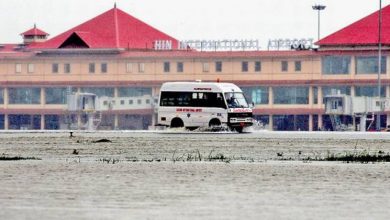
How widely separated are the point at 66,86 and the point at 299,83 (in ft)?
76.9

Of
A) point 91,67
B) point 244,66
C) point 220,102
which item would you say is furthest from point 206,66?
point 220,102

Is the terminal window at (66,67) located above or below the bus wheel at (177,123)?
above

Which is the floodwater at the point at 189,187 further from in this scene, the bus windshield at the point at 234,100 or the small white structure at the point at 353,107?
the small white structure at the point at 353,107

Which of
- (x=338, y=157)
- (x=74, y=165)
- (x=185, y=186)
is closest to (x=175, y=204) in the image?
(x=185, y=186)

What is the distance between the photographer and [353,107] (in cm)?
9825

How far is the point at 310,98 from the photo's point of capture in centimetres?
11056

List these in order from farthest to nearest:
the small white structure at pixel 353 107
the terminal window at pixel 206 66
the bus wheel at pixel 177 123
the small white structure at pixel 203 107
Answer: the terminal window at pixel 206 66
the small white structure at pixel 353 107
the bus wheel at pixel 177 123
the small white structure at pixel 203 107

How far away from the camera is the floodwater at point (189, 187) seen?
16797 mm

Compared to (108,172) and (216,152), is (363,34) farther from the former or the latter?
(108,172)

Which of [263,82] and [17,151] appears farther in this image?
[263,82]

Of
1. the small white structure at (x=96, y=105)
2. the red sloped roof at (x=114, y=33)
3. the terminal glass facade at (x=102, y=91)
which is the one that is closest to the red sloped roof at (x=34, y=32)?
the red sloped roof at (x=114, y=33)

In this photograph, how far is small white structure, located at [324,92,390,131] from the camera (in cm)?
9875

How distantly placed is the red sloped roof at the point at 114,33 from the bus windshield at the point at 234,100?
59.1m

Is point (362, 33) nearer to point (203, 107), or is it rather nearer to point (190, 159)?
point (203, 107)
